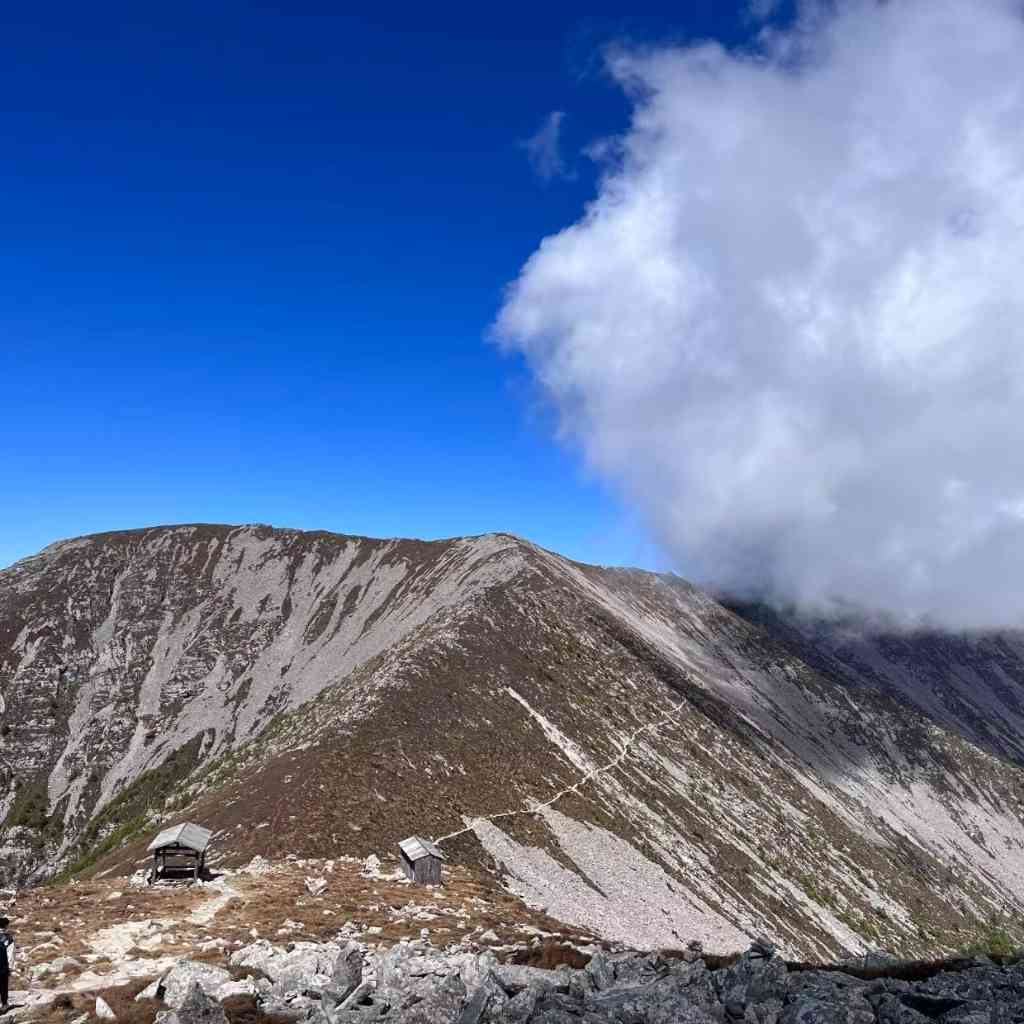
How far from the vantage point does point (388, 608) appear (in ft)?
463

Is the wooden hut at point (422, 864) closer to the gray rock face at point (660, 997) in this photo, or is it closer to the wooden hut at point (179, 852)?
the wooden hut at point (179, 852)

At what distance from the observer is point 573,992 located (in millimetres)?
19609

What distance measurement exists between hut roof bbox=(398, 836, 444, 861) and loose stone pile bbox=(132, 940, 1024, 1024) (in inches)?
699

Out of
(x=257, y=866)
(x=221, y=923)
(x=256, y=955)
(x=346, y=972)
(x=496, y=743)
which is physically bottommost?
(x=221, y=923)

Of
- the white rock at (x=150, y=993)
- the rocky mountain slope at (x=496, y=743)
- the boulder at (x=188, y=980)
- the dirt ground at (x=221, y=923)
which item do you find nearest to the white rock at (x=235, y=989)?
the boulder at (x=188, y=980)

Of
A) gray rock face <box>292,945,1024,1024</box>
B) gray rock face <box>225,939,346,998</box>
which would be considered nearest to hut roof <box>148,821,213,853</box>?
gray rock face <box>225,939,346,998</box>

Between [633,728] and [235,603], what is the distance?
10228 centimetres

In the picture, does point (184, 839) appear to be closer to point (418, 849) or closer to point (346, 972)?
point (418, 849)

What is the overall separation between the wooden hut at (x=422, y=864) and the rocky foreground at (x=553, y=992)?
17.4m

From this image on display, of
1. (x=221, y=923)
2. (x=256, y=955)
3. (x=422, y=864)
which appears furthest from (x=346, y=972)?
(x=422, y=864)

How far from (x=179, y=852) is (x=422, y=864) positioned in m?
12.3

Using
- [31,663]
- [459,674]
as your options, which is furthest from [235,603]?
[459,674]

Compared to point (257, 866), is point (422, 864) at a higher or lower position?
higher

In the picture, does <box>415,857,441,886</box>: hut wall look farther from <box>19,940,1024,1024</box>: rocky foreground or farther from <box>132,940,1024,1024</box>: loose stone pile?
<box>132,940,1024,1024</box>: loose stone pile
